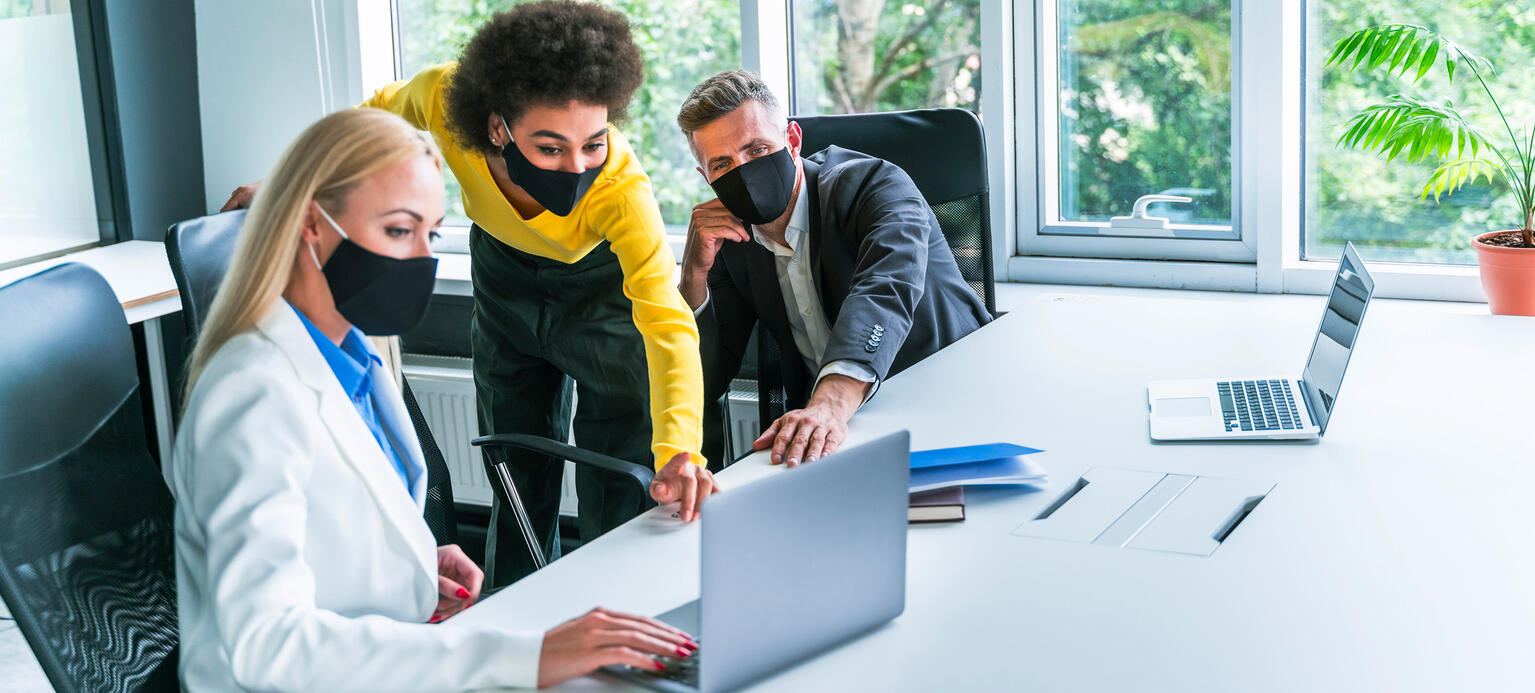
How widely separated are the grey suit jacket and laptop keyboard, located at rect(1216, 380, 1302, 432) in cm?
49

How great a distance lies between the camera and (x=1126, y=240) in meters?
2.92

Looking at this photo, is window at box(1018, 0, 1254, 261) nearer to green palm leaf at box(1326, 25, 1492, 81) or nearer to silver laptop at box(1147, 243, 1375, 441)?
green palm leaf at box(1326, 25, 1492, 81)

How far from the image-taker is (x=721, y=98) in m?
2.08

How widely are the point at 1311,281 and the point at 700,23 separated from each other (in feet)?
5.21

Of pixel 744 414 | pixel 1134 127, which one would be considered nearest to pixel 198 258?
pixel 744 414

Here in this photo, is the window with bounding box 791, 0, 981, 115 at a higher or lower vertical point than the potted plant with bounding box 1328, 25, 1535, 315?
higher

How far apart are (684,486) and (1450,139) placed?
1.65 meters

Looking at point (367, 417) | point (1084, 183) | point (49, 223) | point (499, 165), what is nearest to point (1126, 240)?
point (1084, 183)

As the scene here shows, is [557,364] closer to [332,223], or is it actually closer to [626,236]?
[626,236]

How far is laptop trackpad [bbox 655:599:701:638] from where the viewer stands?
45.4 inches

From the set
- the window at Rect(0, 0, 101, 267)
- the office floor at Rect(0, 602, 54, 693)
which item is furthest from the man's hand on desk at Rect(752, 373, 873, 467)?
the window at Rect(0, 0, 101, 267)

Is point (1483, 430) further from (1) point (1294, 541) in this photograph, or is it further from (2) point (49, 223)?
(2) point (49, 223)

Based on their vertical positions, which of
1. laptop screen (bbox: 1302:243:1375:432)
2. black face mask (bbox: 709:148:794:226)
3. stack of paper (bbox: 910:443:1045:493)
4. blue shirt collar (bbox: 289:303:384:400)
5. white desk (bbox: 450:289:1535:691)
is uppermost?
black face mask (bbox: 709:148:794:226)

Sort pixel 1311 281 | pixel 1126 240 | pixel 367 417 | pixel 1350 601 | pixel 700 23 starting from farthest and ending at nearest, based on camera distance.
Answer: pixel 700 23 → pixel 1126 240 → pixel 1311 281 → pixel 367 417 → pixel 1350 601
